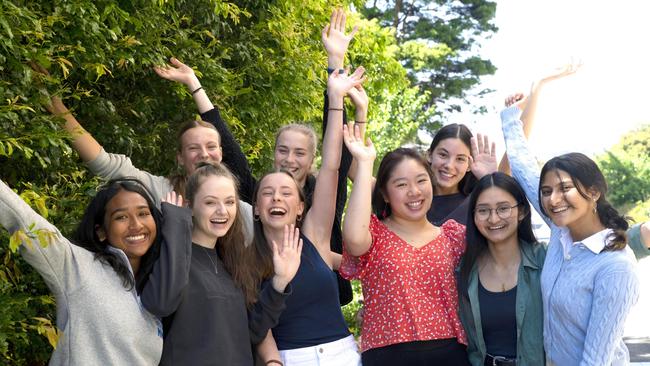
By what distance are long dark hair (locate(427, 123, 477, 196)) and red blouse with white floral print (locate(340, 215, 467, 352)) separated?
1.10m

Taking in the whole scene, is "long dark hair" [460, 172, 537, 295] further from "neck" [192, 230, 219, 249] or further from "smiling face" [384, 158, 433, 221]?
"neck" [192, 230, 219, 249]

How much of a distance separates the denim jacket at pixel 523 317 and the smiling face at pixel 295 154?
1.20 meters

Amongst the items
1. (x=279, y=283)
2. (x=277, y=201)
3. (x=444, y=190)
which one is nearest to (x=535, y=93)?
(x=444, y=190)

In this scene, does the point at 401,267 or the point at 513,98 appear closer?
the point at 401,267

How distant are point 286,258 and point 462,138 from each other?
5.54 feet

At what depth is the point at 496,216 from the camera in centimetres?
370

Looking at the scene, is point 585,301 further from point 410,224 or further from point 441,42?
point 441,42

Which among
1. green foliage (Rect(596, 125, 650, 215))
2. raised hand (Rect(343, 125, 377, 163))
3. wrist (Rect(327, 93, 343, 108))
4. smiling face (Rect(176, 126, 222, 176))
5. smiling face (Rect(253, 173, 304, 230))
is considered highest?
green foliage (Rect(596, 125, 650, 215))

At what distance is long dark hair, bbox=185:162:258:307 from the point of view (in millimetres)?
3543

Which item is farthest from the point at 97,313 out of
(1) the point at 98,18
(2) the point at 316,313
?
(1) the point at 98,18

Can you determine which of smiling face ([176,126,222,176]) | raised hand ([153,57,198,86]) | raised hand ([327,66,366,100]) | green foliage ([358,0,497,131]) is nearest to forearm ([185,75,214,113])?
raised hand ([153,57,198,86])

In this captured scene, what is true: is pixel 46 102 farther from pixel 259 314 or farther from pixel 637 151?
pixel 637 151

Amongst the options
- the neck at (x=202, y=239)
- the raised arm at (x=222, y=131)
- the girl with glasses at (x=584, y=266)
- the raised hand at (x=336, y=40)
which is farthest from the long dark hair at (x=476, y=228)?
the raised arm at (x=222, y=131)

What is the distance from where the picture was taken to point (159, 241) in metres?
3.33
